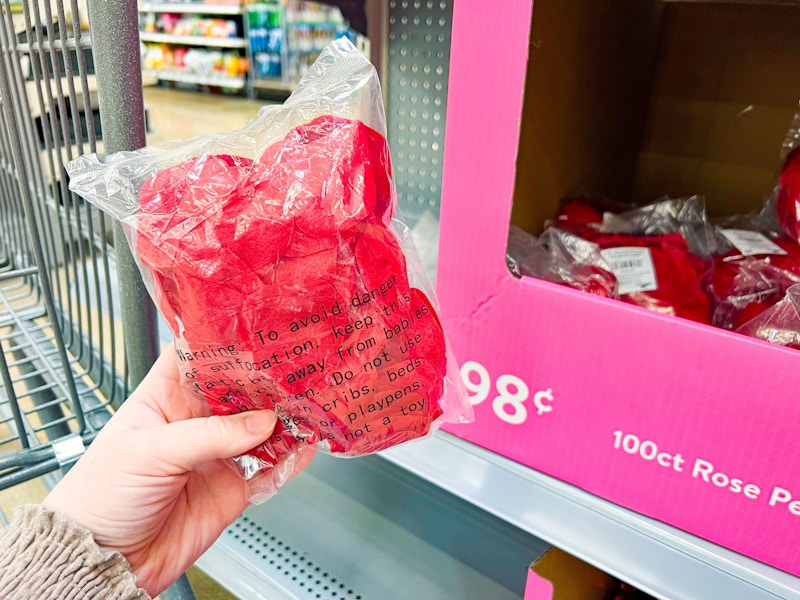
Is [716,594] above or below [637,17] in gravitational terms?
below

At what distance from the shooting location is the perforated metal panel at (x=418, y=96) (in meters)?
0.89

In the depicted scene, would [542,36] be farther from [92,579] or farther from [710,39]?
[92,579]

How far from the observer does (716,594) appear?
0.46m

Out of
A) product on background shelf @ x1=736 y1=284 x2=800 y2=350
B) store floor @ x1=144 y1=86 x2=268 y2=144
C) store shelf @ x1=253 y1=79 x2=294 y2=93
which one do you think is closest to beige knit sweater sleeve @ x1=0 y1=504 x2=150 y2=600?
product on background shelf @ x1=736 y1=284 x2=800 y2=350

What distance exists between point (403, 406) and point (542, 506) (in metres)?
0.21

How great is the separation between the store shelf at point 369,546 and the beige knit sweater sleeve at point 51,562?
31cm

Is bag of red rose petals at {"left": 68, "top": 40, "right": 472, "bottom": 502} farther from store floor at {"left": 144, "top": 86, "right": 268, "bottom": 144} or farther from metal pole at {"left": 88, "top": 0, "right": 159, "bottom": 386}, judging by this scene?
store floor at {"left": 144, "top": 86, "right": 268, "bottom": 144}

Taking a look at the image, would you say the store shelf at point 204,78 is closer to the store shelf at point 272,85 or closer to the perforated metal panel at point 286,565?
the store shelf at point 272,85

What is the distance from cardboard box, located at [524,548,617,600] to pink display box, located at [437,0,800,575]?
→ 0.24 ft

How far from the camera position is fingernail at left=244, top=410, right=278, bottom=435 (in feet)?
1.39

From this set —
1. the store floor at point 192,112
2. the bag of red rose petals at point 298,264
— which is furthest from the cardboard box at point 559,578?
the store floor at point 192,112

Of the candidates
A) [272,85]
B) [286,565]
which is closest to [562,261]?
[286,565]

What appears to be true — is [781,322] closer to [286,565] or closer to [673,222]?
[673,222]

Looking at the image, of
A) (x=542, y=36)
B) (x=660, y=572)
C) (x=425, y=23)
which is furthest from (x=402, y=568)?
(x=425, y=23)
